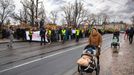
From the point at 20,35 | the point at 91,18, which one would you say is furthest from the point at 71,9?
the point at 20,35

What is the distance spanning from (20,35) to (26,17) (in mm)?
56547

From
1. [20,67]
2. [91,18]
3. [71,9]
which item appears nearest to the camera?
[20,67]

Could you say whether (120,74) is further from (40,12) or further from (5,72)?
(40,12)

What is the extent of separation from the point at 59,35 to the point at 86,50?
2961 centimetres

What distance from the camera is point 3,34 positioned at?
145 ft

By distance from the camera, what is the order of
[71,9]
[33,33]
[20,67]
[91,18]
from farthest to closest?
[91,18] < [71,9] < [33,33] < [20,67]

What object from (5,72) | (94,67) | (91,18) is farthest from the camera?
(91,18)

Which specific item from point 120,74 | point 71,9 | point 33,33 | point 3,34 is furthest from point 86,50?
point 71,9

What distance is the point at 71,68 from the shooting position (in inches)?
636

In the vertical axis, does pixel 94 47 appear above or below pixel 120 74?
above

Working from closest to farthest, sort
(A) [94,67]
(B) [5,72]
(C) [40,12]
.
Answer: (A) [94,67] < (B) [5,72] < (C) [40,12]

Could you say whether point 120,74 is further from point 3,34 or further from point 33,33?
point 3,34

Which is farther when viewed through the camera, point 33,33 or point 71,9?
point 71,9

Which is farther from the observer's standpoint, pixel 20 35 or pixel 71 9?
pixel 71 9
